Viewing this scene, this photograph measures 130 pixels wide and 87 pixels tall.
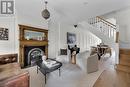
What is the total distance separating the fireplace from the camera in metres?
4.89

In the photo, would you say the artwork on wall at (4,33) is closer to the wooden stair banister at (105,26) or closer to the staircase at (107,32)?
the staircase at (107,32)

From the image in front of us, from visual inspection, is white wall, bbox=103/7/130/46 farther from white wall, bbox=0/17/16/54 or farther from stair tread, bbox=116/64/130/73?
white wall, bbox=0/17/16/54

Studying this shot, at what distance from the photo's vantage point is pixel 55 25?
274 inches

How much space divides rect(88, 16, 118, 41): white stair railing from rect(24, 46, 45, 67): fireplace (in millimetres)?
3758

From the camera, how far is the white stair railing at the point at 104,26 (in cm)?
698

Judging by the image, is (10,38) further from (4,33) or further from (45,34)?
(45,34)

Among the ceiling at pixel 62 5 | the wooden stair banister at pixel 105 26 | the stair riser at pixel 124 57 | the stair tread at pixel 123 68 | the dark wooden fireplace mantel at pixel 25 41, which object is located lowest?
the stair tread at pixel 123 68

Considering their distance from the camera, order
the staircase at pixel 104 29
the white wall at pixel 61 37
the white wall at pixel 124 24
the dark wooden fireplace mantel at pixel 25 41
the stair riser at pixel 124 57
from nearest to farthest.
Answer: the dark wooden fireplace mantel at pixel 25 41 < the stair riser at pixel 124 57 < the white wall at pixel 124 24 < the white wall at pixel 61 37 < the staircase at pixel 104 29

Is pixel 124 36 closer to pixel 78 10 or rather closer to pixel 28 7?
pixel 78 10

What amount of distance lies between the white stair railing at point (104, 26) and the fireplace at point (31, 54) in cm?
376

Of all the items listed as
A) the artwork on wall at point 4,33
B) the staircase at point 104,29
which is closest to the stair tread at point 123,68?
the staircase at point 104,29

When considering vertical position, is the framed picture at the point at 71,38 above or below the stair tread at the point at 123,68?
above

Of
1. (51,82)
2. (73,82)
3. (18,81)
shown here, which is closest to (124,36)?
(73,82)

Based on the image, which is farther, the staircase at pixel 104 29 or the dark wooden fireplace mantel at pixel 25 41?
the staircase at pixel 104 29
